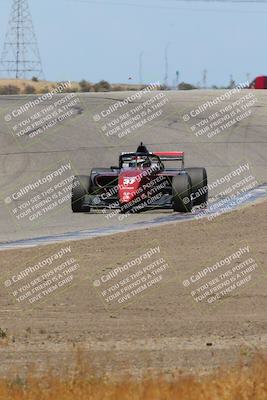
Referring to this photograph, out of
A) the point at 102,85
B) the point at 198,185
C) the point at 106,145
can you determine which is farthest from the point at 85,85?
the point at 198,185

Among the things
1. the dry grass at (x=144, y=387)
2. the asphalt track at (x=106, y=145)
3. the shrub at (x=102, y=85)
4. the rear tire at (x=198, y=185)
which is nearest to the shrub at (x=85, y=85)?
the shrub at (x=102, y=85)

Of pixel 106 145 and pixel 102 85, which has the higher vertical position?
pixel 106 145

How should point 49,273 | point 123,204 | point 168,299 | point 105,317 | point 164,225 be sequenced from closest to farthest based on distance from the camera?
point 105,317 < point 168,299 < point 49,273 < point 164,225 < point 123,204

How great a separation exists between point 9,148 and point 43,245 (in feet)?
72.7

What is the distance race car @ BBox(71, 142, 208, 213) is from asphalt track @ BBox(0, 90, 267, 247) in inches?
10.9

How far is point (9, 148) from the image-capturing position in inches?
1614

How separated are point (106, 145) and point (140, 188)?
58.0ft

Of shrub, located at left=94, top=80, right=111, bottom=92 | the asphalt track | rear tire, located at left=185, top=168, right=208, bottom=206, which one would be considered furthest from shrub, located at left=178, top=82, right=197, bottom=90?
rear tire, located at left=185, top=168, right=208, bottom=206

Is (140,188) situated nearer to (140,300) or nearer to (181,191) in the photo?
(181,191)

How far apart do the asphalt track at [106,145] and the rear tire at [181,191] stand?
0.36m

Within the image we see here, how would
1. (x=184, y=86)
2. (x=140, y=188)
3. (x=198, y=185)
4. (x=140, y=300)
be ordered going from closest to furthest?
(x=140, y=300), (x=140, y=188), (x=198, y=185), (x=184, y=86)

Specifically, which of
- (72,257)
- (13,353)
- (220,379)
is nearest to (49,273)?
(72,257)

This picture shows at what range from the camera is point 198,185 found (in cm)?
2558

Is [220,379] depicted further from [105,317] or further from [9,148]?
[9,148]
